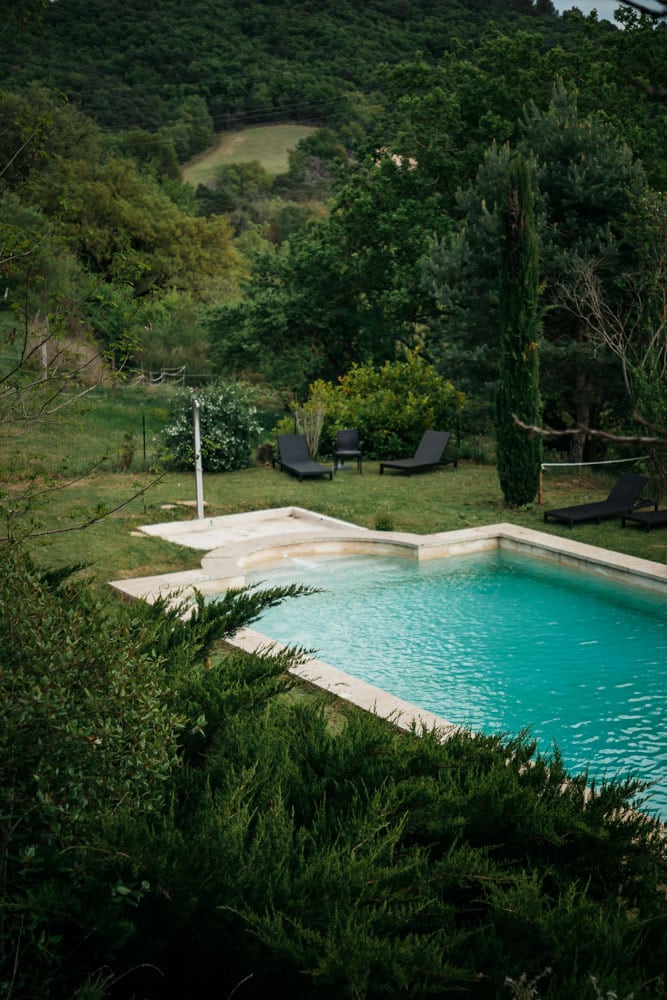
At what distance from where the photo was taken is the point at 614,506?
39.8 ft

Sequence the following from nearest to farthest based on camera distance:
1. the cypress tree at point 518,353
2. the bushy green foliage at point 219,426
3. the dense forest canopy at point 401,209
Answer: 1. the cypress tree at point 518,353
2. the dense forest canopy at point 401,209
3. the bushy green foliage at point 219,426

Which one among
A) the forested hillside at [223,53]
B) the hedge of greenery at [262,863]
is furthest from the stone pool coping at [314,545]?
the forested hillside at [223,53]

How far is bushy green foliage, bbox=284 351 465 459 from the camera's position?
1647 cm

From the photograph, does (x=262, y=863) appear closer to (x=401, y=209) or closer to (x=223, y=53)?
(x=401, y=209)

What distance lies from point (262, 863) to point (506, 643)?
19.0 ft

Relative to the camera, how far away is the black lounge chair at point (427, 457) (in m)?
14.9

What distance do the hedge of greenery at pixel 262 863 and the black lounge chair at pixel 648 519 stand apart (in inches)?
315

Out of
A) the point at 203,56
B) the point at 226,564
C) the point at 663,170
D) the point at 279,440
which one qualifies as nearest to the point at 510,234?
the point at 279,440

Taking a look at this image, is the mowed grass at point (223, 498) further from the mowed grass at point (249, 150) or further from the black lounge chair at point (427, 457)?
the mowed grass at point (249, 150)

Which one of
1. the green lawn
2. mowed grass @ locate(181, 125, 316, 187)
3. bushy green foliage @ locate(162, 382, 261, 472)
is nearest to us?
the green lawn

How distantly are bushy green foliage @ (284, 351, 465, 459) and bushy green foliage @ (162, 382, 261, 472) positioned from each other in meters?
1.44

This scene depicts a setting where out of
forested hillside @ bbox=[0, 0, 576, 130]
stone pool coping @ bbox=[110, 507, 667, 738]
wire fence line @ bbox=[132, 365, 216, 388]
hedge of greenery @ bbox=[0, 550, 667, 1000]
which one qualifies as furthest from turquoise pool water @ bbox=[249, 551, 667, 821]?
forested hillside @ bbox=[0, 0, 576, 130]

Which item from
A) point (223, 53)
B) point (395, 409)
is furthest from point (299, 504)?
point (223, 53)

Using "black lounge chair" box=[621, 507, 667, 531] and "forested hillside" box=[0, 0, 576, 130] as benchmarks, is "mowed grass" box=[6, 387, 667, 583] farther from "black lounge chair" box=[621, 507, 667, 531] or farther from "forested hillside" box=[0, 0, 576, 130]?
"forested hillside" box=[0, 0, 576, 130]
